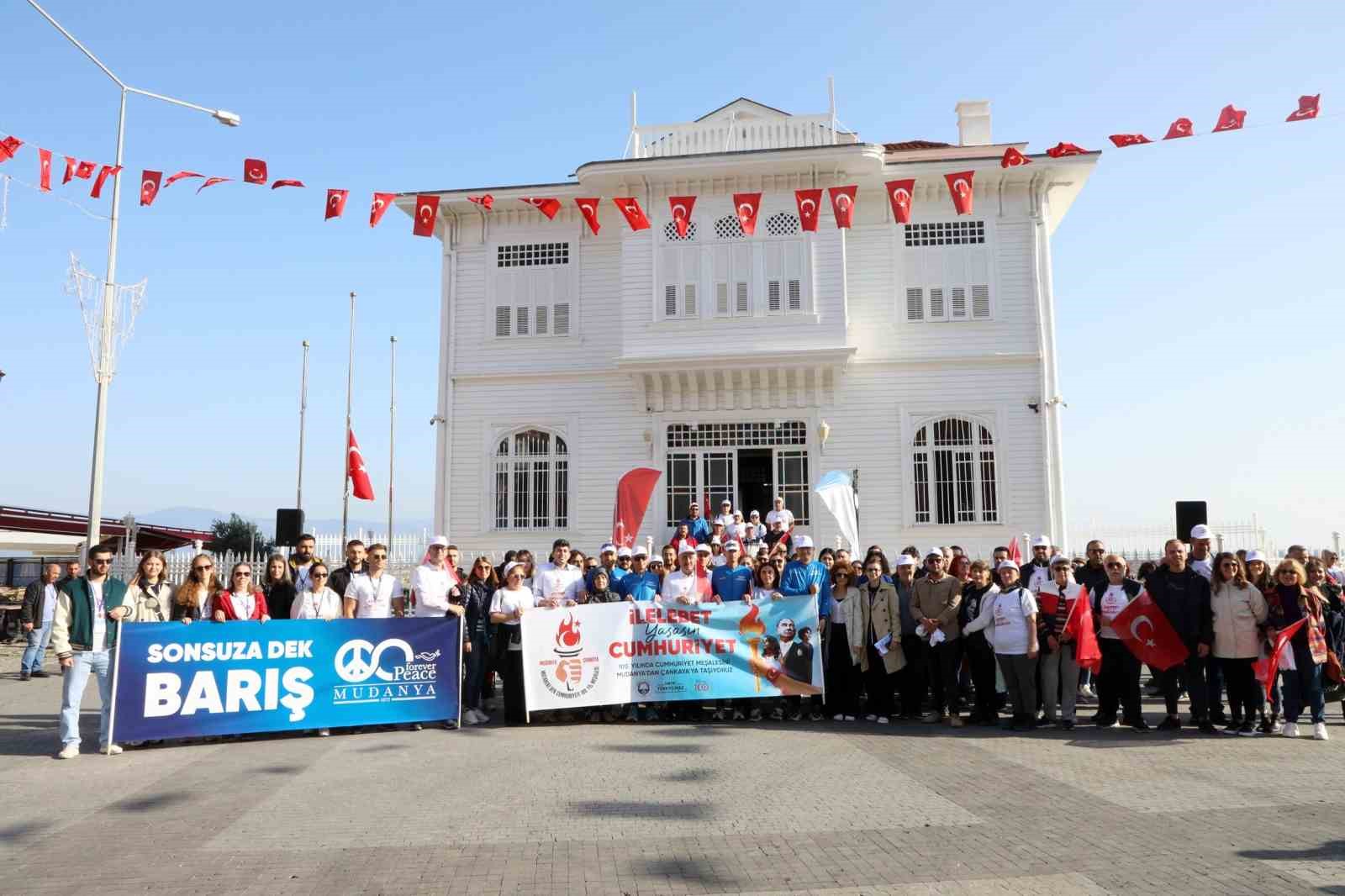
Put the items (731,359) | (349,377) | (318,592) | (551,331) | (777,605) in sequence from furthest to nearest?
(349,377) → (551,331) → (731,359) → (777,605) → (318,592)

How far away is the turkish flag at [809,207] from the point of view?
17.7 m

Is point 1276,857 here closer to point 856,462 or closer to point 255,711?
point 255,711

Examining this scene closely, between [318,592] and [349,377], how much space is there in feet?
88.9

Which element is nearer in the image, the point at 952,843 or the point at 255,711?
the point at 952,843

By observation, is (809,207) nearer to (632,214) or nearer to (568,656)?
(632,214)

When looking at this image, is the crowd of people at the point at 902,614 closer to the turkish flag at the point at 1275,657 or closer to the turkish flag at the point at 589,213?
the turkish flag at the point at 1275,657

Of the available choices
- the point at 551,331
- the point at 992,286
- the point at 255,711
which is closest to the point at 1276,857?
the point at 255,711

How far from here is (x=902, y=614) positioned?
34.1 ft

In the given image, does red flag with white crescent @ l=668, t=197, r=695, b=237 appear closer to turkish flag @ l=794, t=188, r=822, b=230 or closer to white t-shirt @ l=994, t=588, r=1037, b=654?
turkish flag @ l=794, t=188, r=822, b=230

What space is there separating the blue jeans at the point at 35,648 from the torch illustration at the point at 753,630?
10263 mm

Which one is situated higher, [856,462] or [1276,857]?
[856,462]

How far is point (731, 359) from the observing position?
65.3 feet

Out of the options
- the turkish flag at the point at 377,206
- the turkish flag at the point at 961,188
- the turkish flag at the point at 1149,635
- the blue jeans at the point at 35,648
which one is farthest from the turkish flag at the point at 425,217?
the turkish flag at the point at 1149,635

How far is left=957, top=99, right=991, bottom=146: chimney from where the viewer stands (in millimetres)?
23281
